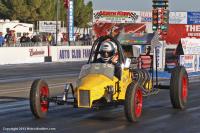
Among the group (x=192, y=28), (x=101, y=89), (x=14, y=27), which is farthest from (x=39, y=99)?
(x=192, y=28)

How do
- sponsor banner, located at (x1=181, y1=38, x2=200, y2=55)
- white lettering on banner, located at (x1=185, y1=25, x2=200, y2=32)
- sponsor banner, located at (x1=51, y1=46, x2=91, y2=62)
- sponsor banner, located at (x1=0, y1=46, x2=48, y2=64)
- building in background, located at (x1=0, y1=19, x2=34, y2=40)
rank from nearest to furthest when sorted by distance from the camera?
sponsor banner, located at (x1=181, y1=38, x2=200, y2=55) → sponsor banner, located at (x1=0, y1=46, x2=48, y2=64) → sponsor banner, located at (x1=51, y1=46, x2=91, y2=62) → building in background, located at (x1=0, y1=19, x2=34, y2=40) → white lettering on banner, located at (x1=185, y1=25, x2=200, y2=32)

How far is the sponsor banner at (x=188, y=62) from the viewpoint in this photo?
2734cm

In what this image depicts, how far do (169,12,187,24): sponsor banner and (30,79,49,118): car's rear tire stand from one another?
216ft

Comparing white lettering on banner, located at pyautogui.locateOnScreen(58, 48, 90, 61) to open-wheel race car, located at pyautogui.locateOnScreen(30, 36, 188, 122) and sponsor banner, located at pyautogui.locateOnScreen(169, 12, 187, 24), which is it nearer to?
→ open-wheel race car, located at pyautogui.locateOnScreen(30, 36, 188, 122)

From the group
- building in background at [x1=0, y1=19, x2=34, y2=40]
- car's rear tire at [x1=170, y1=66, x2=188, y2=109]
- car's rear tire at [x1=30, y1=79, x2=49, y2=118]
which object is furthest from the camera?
building in background at [x1=0, y1=19, x2=34, y2=40]

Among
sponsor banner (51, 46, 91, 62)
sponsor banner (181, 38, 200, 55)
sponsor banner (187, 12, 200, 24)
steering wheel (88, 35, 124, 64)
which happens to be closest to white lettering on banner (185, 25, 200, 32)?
sponsor banner (187, 12, 200, 24)

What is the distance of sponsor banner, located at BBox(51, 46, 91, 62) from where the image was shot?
43.3 meters

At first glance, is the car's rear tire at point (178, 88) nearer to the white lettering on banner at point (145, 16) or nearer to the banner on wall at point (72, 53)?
the banner on wall at point (72, 53)

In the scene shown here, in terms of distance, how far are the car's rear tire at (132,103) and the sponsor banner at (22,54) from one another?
2672 centimetres

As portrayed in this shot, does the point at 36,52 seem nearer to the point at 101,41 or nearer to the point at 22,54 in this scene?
the point at 22,54

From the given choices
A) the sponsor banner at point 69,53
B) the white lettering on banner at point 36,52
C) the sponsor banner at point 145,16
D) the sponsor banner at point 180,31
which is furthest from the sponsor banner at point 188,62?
the sponsor banner at point 145,16

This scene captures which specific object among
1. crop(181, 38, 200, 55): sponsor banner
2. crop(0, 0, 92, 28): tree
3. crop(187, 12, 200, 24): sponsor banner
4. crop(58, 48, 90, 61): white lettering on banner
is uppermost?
crop(0, 0, 92, 28): tree

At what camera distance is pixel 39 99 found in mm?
11945

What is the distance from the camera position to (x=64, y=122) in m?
11.7
